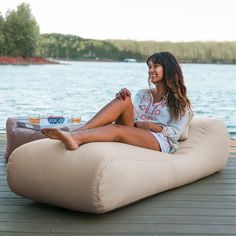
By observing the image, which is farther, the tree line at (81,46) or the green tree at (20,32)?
the green tree at (20,32)

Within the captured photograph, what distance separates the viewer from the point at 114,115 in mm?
3029

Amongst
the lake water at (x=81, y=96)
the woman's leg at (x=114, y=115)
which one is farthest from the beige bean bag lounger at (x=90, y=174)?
the lake water at (x=81, y=96)

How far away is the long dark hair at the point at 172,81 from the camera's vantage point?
11.1ft

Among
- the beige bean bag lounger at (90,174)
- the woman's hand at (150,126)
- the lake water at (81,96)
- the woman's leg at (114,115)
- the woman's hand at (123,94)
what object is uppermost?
the woman's hand at (123,94)

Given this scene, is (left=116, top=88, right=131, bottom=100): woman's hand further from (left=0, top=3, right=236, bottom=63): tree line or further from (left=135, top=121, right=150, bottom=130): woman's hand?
(left=0, top=3, right=236, bottom=63): tree line

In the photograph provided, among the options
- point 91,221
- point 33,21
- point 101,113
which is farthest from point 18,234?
point 33,21

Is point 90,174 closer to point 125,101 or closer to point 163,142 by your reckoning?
point 125,101

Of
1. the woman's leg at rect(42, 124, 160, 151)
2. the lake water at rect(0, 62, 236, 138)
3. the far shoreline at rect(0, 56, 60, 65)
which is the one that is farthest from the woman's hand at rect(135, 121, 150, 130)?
the far shoreline at rect(0, 56, 60, 65)

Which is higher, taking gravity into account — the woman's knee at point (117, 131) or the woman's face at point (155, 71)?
the woman's face at point (155, 71)

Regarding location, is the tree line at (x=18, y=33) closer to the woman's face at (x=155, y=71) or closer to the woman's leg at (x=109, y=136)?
the woman's face at (x=155, y=71)

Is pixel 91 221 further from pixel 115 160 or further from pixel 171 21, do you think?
pixel 171 21

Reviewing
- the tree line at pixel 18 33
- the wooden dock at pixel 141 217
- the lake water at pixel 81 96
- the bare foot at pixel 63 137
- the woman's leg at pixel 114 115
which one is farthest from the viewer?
the tree line at pixel 18 33

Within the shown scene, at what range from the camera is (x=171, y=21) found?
50062mm

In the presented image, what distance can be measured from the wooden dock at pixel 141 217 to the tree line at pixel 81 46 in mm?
27868
